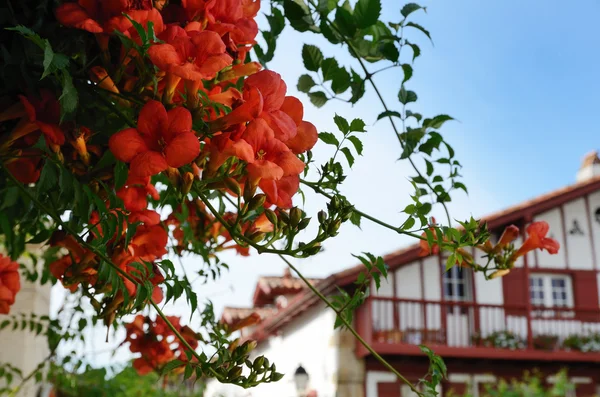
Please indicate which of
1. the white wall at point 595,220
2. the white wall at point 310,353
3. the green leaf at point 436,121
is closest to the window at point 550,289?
the white wall at point 595,220

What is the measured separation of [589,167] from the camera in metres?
16.0

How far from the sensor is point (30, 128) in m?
1.01

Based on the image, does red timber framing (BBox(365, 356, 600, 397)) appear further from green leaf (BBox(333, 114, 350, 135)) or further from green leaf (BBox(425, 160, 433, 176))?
green leaf (BBox(333, 114, 350, 135))

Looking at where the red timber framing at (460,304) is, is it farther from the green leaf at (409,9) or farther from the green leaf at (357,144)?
the green leaf at (357,144)

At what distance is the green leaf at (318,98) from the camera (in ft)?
5.15

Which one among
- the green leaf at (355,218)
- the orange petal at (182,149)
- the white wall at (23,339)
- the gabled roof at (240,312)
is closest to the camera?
the orange petal at (182,149)

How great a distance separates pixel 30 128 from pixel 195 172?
276mm

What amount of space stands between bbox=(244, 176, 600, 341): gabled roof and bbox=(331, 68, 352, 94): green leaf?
1007 cm

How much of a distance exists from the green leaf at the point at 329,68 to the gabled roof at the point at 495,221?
10.1 meters

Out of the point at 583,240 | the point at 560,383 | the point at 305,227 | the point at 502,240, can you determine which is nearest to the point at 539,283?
the point at 583,240

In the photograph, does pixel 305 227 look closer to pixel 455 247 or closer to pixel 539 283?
pixel 455 247

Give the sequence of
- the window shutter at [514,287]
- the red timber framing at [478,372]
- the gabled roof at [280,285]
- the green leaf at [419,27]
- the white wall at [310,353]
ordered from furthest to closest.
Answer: the gabled roof at [280,285] < the window shutter at [514,287] < the red timber framing at [478,372] < the white wall at [310,353] < the green leaf at [419,27]

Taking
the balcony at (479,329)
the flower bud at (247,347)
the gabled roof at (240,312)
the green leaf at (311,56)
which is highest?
the gabled roof at (240,312)

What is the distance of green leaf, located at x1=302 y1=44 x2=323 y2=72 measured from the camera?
59.1 inches
